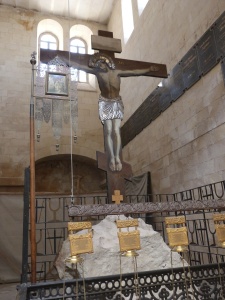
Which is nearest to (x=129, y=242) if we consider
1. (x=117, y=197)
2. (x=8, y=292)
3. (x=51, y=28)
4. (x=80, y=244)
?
(x=80, y=244)

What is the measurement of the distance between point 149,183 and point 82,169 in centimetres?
347

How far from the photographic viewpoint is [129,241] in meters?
2.18

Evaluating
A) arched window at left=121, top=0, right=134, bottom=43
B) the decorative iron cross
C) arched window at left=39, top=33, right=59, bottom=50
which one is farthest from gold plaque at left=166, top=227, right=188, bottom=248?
arched window at left=39, top=33, right=59, bottom=50

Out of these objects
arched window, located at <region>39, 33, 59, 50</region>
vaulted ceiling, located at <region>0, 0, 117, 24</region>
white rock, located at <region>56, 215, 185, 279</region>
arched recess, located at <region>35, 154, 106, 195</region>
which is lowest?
white rock, located at <region>56, 215, 185, 279</region>

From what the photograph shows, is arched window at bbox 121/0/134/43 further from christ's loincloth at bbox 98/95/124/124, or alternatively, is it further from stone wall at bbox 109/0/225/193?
christ's loincloth at bbox 98/95/124/124

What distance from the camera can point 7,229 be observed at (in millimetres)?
6273

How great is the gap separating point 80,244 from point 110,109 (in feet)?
8.58

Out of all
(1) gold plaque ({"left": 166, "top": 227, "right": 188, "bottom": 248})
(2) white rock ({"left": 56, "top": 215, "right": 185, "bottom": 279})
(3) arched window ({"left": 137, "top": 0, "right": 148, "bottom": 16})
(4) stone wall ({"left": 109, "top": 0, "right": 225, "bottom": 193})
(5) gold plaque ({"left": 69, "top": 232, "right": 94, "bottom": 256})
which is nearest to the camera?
(5) gold plaque ({"left": 69, "top": 232, "right": 94, "bottom": 256})

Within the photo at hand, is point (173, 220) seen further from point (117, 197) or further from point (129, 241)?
point (117, 197)

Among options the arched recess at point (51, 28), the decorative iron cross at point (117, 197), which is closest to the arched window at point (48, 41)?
the arched recess at point (51, 28)

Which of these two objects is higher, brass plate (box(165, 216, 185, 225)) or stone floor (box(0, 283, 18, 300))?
brass plate (box(165, 216, 185, 225))

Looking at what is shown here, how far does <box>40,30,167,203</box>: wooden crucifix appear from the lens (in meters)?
4.23

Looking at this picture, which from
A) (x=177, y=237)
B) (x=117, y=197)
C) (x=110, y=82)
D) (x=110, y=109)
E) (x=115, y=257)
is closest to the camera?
(x=177, y=237)

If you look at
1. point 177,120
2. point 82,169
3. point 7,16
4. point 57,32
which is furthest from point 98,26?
point 177,120
